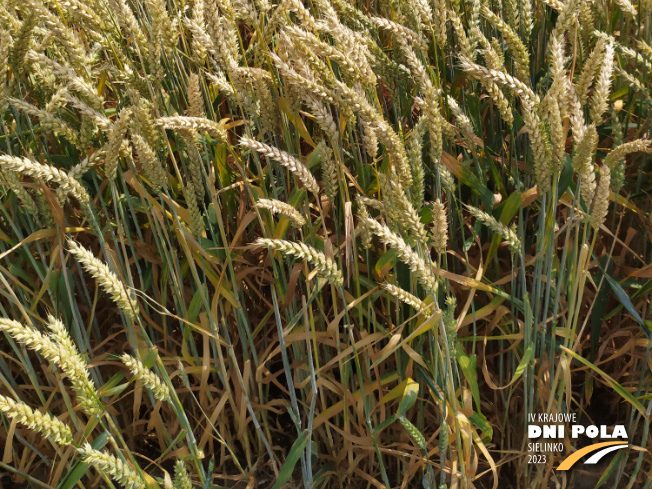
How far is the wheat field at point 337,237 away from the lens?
3.83 feet

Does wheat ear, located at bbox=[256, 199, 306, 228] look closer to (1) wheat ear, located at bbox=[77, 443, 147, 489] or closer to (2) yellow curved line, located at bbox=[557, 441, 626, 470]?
(1) wheat ear, located at bbox=[77, 443, 147, 489]

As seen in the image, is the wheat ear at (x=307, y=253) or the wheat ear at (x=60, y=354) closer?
the wheat ear at (x=60, y=354)

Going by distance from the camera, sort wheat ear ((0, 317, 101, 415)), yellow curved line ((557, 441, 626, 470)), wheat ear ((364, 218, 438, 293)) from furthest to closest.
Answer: yellow curved line ((557, 441, 626, 470)) → wheat ear ((364, 218, 438, 293)) → wheat ear ((0, 317, 101, 415))

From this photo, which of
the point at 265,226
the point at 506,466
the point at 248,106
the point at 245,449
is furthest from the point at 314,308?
the point at 506,466

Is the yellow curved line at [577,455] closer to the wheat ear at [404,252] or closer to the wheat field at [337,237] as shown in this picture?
the wheat field at [337,237]

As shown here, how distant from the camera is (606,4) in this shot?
5.45 ft

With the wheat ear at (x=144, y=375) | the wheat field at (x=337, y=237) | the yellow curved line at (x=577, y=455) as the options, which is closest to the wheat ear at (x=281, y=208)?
the wheat field at (x=337, y=237)

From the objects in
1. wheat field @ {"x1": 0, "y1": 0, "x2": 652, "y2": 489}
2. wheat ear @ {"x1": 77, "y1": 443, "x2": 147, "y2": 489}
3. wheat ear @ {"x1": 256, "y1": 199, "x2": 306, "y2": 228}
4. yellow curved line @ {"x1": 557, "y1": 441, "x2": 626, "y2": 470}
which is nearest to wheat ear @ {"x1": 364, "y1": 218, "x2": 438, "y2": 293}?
wheat field @ {"x1": 0, "y1": 0, "x2": 652, "y2": 489}

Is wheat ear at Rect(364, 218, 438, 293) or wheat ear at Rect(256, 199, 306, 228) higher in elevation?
wheat ear at Rect(256, 199, 306, 228)

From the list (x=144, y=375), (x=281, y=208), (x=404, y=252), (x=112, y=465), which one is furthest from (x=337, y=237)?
(x=112, y=465)

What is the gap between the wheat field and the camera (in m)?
1.17

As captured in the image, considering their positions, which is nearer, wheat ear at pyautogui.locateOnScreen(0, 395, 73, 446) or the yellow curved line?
wheat ear at pyautogui.locateOnScreen(0, 395, 73, 446)

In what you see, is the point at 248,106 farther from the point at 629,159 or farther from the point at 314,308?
the point at 629,159

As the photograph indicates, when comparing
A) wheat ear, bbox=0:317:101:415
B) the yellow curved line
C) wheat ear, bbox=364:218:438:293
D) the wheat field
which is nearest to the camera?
wheat ear, bbox=0:317:101:415
